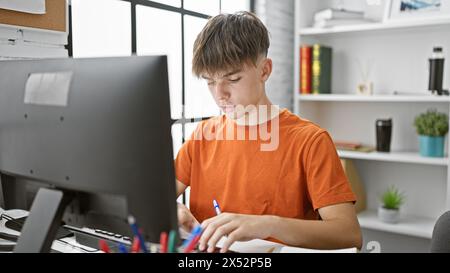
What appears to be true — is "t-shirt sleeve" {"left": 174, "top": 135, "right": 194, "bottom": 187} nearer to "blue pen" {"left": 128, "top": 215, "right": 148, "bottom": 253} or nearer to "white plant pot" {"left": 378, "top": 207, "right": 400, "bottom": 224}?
"blue pen" {"left": 128, "top": 215, "right": 148, "bottom": 253}

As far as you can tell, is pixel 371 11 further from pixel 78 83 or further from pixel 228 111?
pixel 78 83

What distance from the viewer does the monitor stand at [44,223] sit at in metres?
0.80

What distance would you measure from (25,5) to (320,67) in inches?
69.1

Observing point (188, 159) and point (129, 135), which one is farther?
point (188, 159)

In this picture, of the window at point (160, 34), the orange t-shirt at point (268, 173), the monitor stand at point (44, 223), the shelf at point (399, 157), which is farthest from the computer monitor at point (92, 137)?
the shelf at point (399, 157)

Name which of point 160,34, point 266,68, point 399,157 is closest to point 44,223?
point 266,68

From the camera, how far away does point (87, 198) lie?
80 cm

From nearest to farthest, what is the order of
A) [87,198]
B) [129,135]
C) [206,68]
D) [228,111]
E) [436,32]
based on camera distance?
[129,135], [87,198], [206,68], [228,111], [436,32]

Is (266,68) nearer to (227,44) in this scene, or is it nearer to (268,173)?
(227,44)

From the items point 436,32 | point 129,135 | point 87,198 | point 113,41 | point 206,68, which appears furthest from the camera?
point 436,32

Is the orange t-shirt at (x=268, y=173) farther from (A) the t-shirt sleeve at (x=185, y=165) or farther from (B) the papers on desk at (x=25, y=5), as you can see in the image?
(B) the papers on desk at (x=25, y=5)

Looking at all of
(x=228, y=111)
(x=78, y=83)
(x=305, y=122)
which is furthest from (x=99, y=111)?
(x=305, y=122)

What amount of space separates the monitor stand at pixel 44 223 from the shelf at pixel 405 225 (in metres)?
2.05
